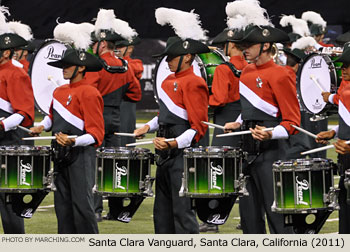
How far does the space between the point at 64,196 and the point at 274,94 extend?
180 cm

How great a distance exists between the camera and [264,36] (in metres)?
7.82

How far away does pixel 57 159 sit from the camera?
8102 millimetres

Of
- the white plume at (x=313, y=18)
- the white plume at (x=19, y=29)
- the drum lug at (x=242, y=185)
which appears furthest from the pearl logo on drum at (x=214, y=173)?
the white plume at (x=313, y=18)

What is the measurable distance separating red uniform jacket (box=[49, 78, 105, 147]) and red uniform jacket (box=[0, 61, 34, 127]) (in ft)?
3.23

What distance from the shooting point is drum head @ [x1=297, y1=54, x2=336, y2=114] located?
10180 millimetres

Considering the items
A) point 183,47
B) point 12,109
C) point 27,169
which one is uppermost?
point 183,47

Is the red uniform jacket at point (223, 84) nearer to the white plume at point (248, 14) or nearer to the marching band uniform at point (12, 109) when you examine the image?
the white plume at point (248, 14)

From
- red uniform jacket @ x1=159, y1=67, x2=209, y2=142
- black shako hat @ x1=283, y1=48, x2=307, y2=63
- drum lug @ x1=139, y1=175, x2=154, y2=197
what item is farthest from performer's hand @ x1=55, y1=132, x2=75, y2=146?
black shako hat @ x1=283, y1=48, x2=307, y2=63

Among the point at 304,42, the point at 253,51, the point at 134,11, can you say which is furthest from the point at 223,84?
the point at 134,11

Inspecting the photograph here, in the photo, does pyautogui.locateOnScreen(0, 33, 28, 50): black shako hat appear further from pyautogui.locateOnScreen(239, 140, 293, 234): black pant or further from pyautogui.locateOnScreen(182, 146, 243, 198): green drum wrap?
pyautogui.locateOnScreen(239, 140, 293, 234): black pant

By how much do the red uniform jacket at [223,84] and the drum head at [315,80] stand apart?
77cm

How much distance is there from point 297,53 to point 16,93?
3.86 metres

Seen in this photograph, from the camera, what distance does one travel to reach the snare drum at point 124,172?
804 cm

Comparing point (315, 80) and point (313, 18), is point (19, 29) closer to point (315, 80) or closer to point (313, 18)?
point (315, 80)
